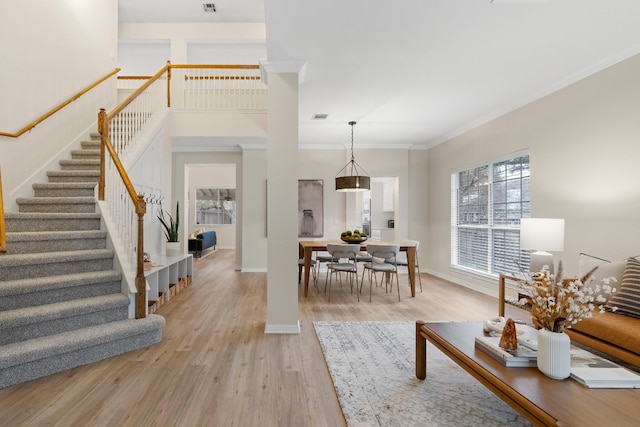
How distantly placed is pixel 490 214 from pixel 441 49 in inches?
122

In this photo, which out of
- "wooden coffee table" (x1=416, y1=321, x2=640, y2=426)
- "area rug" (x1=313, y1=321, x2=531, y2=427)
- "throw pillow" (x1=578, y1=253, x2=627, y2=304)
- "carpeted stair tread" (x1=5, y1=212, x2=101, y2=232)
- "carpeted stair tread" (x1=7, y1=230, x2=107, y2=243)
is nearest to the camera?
"wooden coffee table" (x1=416, y1=321, x2=640, y2=426)

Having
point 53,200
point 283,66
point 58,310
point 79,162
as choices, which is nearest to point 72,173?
point 79,162

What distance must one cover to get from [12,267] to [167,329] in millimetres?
1420

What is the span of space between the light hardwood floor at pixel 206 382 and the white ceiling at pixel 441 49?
2755 mm

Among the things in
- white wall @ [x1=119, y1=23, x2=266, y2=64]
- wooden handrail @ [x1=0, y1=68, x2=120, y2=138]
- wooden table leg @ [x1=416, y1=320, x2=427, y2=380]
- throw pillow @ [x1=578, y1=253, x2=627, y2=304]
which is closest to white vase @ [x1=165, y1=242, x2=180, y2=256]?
wooden handrail @ [x1=0, y1=68, x2=120, y2=138]

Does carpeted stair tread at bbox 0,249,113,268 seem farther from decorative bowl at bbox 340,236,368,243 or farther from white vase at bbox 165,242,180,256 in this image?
decorative bowl at bbox 340,236,368,243

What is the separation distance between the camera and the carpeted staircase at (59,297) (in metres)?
2.42

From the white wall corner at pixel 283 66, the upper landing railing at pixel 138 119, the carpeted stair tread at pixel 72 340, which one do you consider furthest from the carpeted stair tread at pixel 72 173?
the white wall corner at pixel 283 66

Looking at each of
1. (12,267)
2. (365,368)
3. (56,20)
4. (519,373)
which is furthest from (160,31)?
(519,373)

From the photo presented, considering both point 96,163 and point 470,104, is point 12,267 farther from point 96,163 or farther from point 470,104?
point 470,104

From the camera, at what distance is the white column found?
11.1 ft

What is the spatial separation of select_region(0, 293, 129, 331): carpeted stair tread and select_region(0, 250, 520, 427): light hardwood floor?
452mm

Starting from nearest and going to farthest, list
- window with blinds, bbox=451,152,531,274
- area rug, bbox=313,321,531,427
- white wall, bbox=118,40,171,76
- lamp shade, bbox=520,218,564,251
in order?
area rug, bbox=313,321,531,427, lamp shade, bbox=520,218,564,251, window with blinds, bbox=451,152,531,274, white wall, bbox=118,40,171,76

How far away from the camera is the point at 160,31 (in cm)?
705
